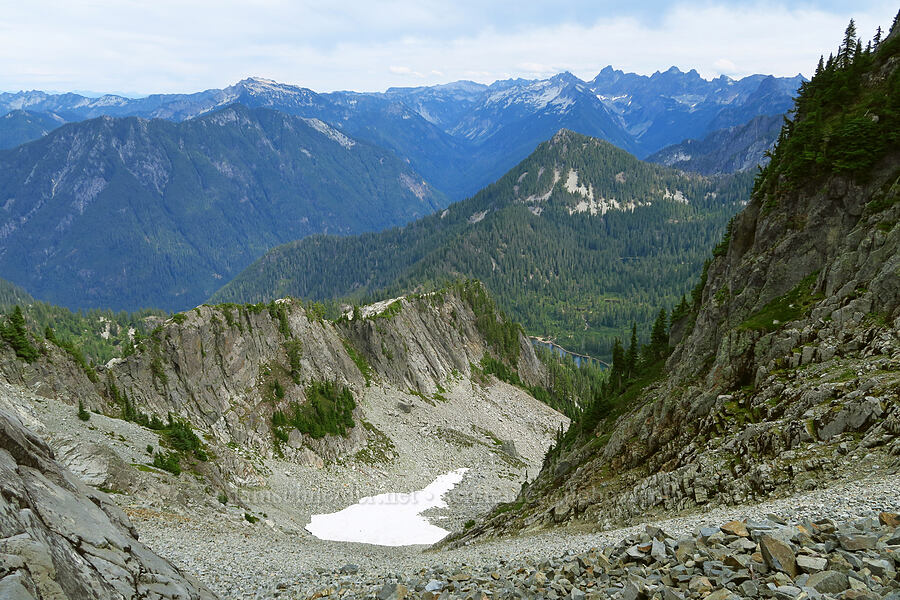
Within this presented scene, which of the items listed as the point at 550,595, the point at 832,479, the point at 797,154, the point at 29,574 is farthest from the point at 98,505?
the point at 797,154

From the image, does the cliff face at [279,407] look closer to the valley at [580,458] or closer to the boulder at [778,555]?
the valley at [580,458]

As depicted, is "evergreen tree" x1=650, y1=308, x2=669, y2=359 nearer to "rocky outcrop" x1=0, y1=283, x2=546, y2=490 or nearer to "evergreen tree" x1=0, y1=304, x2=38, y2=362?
"rocky outcrop" x1=0, y1=283, x2=546, y2=490

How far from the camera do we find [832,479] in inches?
653

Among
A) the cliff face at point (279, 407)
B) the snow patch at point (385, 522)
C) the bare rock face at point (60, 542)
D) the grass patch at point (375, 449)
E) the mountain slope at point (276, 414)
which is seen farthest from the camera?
the grass patch at point (375, 449)

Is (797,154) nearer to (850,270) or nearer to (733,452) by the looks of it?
(850,270)

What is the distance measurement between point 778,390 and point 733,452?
3.78 metres

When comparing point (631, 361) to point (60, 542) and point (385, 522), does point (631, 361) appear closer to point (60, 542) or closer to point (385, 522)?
point (385, 522)

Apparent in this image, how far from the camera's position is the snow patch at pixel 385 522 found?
5432 cm

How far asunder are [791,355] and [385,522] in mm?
49316

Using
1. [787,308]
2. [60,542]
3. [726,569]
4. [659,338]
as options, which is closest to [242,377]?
[659,338]

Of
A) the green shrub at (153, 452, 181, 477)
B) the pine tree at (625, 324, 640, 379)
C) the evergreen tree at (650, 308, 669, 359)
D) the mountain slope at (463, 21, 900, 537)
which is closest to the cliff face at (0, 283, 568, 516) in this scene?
the green shrub at (153, 452, 181, 477)

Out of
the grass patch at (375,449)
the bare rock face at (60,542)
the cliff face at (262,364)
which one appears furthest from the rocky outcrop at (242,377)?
the bare rock face at (60,542)

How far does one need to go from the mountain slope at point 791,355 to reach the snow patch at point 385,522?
19481 millimetres

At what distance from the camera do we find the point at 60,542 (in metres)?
12.1
